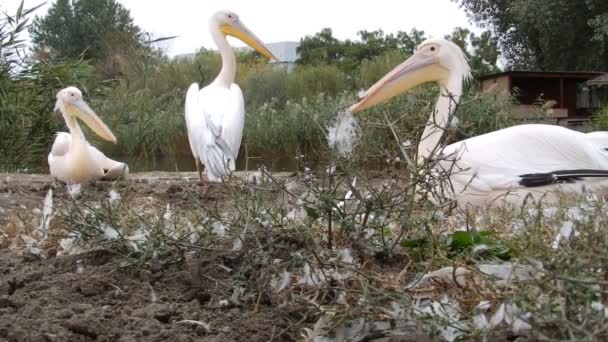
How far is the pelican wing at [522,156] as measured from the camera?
138 inches

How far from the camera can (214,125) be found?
5.38 meters

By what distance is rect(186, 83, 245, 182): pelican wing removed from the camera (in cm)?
512

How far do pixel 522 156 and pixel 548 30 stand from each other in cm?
1979

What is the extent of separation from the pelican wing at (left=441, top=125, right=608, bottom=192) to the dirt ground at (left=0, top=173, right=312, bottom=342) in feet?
7.03

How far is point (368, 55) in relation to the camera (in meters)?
32.0

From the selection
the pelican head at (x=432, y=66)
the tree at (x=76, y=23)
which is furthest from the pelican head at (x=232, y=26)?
the tree at (x=76, y=23)

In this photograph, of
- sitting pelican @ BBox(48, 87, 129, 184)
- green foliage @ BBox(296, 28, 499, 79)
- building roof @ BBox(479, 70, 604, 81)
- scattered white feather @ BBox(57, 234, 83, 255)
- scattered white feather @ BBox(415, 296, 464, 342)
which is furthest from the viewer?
green foliage @ BBox(296, 28, 499, 79)

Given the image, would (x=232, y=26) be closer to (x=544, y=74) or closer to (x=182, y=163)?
(x=182, y=163)

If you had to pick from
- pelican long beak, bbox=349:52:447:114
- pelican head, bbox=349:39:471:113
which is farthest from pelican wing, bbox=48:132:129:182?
pelican head, bbox=349:39:471:113

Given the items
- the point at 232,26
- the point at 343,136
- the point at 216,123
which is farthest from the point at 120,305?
the point at 232,26

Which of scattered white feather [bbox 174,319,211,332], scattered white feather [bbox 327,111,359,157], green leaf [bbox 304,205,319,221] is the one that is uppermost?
scattered white feather [bbox 327,111,359,157]

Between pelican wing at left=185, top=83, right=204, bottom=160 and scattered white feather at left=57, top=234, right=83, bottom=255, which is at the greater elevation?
pelican wing at left=185, top=83, right=204, bottom=160

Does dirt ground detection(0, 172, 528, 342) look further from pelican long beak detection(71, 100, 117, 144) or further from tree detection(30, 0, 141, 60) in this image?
tree detection(30, 0, 141, 60)

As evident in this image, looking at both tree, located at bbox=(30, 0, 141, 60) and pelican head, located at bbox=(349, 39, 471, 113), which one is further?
tree, located at bbox=(30, 0, 141, 60)
